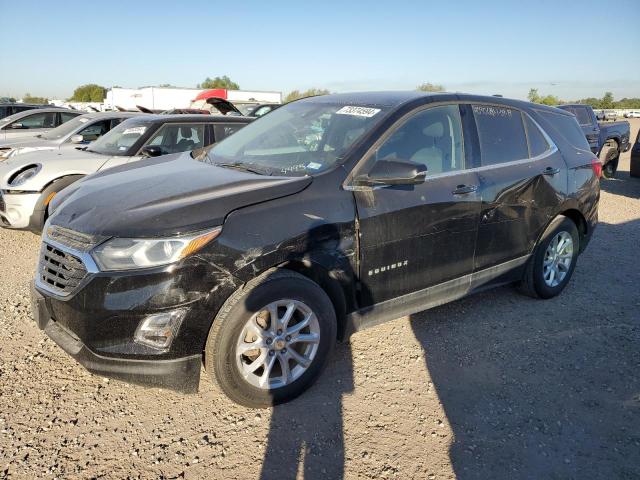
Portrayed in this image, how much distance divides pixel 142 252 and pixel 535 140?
3.45m

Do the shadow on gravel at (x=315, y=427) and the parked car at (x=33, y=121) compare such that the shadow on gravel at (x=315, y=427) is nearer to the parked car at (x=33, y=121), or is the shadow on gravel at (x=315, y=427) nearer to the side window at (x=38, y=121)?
the parked car at (x=33, y=121)

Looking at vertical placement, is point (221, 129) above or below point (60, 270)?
above

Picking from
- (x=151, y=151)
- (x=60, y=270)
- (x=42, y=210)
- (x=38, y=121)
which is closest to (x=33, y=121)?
(x=38, y=121)

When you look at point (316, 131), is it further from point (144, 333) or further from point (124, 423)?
point (124, 423)

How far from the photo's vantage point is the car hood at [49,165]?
5.81 m

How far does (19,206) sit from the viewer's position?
18.8 feet

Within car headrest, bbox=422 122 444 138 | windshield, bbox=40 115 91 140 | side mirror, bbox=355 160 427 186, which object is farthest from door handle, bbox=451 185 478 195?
windshield, bbox=40 115 91 140

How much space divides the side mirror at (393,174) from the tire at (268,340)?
729 millimetres

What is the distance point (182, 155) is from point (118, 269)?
1863mm

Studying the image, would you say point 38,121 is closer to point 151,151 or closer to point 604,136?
point 151,151

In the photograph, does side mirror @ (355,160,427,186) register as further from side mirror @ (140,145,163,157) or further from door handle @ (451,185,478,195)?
side mirror @ (140,145,163,157)

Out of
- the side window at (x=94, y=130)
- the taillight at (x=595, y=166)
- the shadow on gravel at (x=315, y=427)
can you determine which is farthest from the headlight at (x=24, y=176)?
the taillight at (x=595, y=166)

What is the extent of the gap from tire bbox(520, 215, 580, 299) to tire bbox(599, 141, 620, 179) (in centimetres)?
926

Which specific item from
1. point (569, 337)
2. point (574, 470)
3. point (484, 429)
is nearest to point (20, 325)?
point (484, 429)
